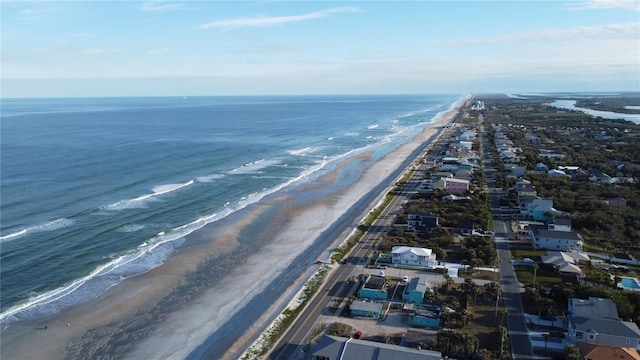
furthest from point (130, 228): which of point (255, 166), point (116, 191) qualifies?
point (255, 166)

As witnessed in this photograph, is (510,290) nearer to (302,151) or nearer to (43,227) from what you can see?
(43,227)

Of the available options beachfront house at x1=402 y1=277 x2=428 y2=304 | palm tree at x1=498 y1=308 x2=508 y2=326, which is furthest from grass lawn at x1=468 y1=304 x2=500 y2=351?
beachfront house at x1=402 y1=277 x2=428 y2=304

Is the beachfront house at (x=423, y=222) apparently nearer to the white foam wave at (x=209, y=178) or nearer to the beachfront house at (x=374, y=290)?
the beachfront house at (x=374, y=290)

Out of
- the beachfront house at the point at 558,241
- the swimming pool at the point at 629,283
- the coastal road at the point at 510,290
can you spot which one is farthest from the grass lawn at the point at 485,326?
the beachfront house at the point at 558,241

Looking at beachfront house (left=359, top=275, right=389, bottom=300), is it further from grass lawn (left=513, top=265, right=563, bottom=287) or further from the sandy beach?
grass lawn (left=513, top=265, right=563, bottom=287)

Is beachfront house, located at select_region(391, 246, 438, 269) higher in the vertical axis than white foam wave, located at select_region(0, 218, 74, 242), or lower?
lower

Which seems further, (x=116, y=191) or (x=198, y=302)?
→ (x=116, y=191)
